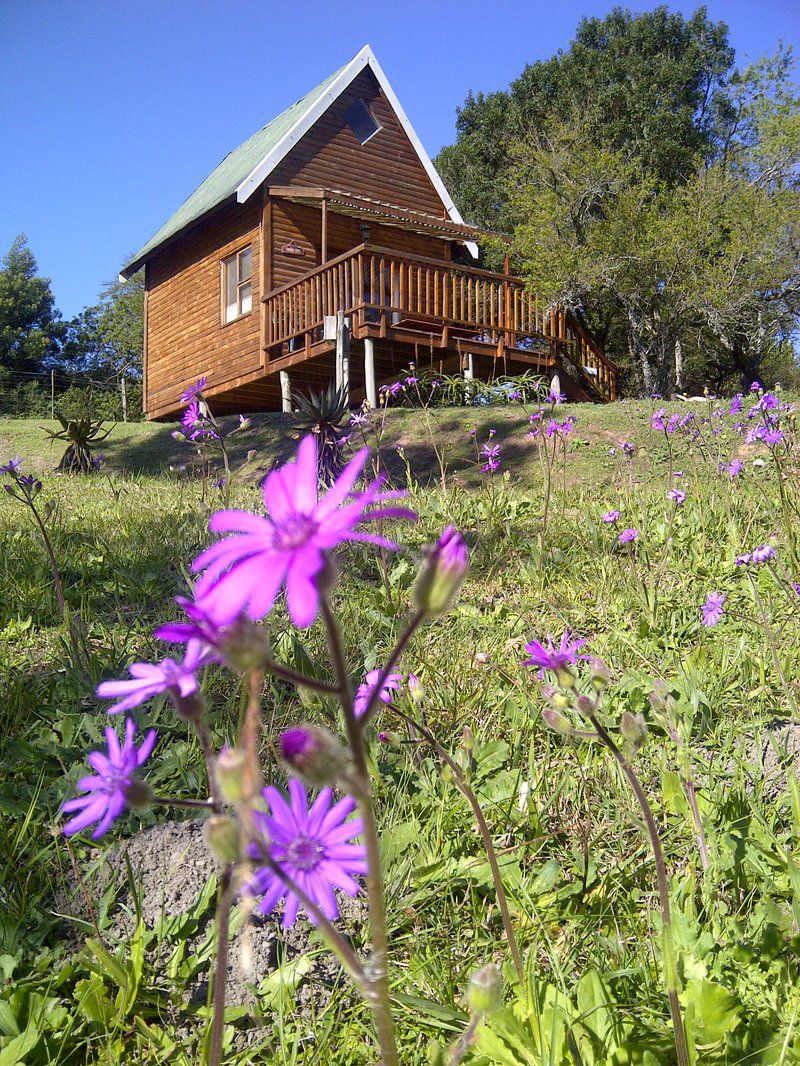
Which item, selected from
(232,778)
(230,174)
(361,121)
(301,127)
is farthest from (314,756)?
(230,174)

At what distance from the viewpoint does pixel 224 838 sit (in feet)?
1.69

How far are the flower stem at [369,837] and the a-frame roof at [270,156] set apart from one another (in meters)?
15.0

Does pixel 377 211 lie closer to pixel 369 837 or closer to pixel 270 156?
pixel 270 156

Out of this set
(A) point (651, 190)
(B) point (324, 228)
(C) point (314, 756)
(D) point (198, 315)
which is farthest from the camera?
(A) point (651, 190)

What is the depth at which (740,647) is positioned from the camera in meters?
2.19

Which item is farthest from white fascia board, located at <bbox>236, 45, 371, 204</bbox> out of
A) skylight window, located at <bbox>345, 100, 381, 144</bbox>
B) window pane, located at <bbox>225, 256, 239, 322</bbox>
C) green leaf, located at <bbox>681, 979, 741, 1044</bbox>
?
green leaf, located at <bbox>681, 979, 741, 1044</bbox>

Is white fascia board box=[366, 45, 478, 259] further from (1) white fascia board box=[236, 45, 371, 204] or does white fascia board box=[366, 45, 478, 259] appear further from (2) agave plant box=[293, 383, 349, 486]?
(2) agave plant box=[293, 383, 349, 486]

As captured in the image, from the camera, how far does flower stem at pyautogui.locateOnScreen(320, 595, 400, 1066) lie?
52cm

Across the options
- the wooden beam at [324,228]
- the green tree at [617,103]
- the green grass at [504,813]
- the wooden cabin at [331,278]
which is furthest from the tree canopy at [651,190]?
the green grass at [504,813]

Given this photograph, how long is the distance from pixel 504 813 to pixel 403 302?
37.3 feet

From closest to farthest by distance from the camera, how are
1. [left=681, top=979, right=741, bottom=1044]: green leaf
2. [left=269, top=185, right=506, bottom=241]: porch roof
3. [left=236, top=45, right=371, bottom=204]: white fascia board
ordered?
[left=681, top=979, right=741, bottom=1044]: green leaf, [left=236, top=45, right=371, bottom=204]: white fascia board, [left=269, top=185, right=506, bottom=241]: porch roof

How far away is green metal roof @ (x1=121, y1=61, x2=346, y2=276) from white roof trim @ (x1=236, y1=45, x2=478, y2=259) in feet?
0.79

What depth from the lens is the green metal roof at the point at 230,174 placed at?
15.6 m

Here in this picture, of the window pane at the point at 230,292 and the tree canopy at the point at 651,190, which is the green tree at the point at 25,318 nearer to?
the tree canopy at the point at 651,190
